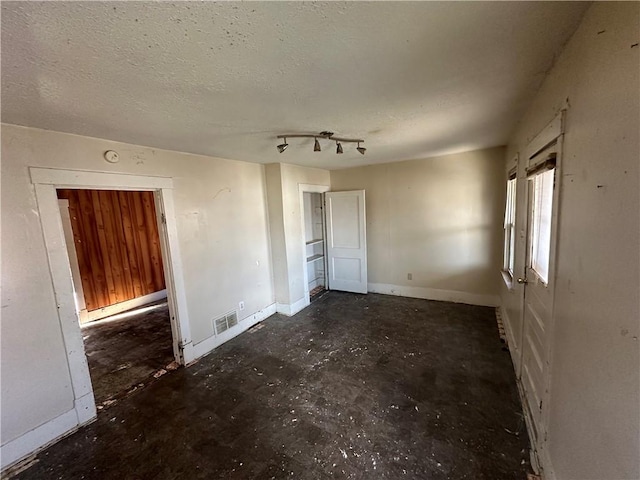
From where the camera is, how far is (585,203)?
1.05 metres

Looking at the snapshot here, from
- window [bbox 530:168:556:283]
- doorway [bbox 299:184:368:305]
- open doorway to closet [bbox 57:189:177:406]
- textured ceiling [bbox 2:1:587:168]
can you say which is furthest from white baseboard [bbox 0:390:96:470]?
window [bbox 530:168:556:283]

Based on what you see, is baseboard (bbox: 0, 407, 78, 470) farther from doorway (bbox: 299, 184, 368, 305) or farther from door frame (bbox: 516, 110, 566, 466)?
door frame (bbox: 516, 110, 566, 466)

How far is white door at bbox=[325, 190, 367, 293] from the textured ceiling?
2.53m

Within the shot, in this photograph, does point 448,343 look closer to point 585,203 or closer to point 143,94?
point 585,203

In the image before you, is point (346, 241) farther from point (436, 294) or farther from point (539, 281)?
point (539, 281)

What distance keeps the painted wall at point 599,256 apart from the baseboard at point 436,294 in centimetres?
287

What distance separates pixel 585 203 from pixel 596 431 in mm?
835

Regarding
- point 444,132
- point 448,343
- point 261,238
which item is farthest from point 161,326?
point 444,132

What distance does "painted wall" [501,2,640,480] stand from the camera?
2.49 ft

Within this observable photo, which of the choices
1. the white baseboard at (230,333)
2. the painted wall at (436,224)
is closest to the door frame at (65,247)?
the white baseboard at (230,333)

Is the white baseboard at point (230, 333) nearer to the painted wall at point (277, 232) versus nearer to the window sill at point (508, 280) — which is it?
the painted wall at point (277, 232)

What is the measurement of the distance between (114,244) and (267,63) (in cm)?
469

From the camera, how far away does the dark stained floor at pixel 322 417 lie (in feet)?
5.52

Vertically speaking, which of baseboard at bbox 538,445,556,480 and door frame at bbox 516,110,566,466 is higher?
door frame at bbox 516,110,566,466
